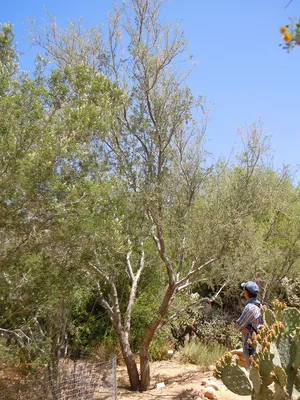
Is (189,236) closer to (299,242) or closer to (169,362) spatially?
(299,242)

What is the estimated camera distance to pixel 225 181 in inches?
392

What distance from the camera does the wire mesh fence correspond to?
21.1ft

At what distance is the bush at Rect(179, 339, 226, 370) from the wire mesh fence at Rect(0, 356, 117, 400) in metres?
4.08

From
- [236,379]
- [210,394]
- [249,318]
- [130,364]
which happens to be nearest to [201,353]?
[130,364]

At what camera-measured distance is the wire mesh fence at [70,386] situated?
6434 mm

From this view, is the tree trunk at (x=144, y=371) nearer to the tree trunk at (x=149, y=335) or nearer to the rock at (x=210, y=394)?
the tree trunk at (x=149, y=335)

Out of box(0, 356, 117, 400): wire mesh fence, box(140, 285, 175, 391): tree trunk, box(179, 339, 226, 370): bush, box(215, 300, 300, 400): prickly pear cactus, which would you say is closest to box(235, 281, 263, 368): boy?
box(215, 300, 300, 400): prickly pear cactus

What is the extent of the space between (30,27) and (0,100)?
4.84m

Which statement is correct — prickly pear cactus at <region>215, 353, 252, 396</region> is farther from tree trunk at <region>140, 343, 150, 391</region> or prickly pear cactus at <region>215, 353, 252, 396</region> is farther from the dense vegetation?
tree trunk at <region>140, 343, 150, 391</region>

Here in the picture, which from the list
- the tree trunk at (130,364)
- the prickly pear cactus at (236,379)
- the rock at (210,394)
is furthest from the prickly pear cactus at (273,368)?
the tree trunk at (130,364)

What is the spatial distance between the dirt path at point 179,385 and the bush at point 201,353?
248 mm

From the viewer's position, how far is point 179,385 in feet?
31.5

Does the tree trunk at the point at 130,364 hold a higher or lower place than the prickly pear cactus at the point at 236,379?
lower

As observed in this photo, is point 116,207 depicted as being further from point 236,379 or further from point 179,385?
point 179,385
